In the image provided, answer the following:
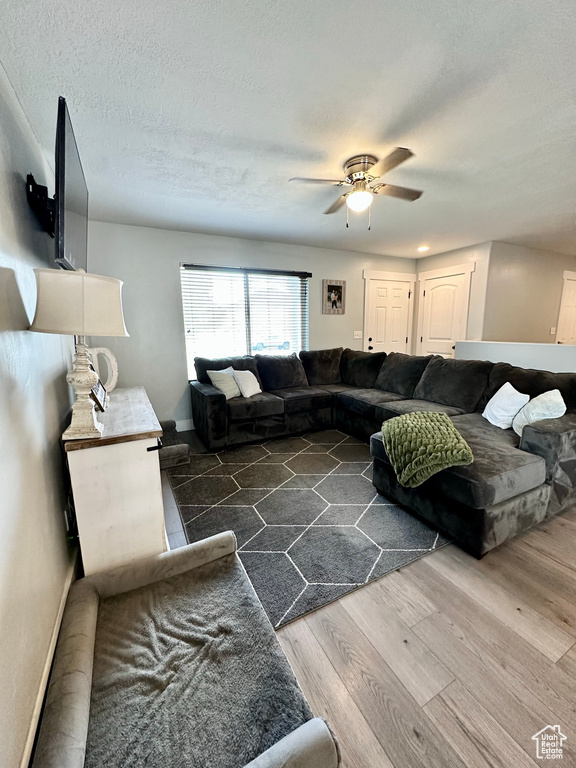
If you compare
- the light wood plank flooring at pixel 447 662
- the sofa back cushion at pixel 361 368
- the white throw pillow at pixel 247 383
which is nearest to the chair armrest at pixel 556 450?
the light wood plank flooring at pixel 447 662

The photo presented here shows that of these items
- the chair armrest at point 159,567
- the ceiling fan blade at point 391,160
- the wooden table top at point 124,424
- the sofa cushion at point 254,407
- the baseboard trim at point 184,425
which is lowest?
the baseboard trim at point 184,425

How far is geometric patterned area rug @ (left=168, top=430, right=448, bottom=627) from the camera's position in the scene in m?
1.58

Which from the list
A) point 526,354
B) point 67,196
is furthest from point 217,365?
point 526,354

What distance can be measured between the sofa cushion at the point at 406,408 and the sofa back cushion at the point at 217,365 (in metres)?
1.67

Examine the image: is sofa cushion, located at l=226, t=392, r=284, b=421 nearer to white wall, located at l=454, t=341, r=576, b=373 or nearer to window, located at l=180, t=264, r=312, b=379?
window, located at l=180, t=264, r=312, b=379

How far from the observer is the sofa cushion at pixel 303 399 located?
11.8 ft

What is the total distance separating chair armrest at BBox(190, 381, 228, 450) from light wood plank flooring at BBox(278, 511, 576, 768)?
2100 millimetres

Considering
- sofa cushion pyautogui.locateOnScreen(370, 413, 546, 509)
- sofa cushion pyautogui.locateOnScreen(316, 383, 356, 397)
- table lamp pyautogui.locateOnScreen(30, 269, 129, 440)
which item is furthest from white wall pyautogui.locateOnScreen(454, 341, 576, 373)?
table lamp pyautogui.locateOnScreen(30, 269, 129, 440)

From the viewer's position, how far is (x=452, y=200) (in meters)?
2.78

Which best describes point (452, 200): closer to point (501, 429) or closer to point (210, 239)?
point (501, 429)

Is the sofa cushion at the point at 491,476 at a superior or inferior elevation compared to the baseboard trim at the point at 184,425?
superior

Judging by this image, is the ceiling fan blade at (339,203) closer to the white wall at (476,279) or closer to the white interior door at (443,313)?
the white wall at (476,279)

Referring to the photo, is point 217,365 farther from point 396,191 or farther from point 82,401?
point 396,191

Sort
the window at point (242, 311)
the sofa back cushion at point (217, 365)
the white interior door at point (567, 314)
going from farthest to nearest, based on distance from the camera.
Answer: the white interior door at point (567, 314)
the window at point (242, 311)
the sofa back cushion at point (217, 365)
